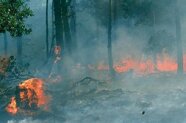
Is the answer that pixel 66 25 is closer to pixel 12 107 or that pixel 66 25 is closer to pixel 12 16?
pixel 12 107

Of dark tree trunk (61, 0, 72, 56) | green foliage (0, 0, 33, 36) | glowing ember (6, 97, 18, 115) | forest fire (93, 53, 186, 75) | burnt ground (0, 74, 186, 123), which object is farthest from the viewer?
forest fire (93, 53, 186, 75)

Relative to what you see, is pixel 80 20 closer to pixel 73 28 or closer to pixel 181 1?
pixel 73 28

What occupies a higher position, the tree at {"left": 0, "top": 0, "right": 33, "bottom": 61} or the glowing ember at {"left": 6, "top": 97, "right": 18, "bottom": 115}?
the tree at {"left": 0, "top": 0, "right": 33, "bottom": 61}

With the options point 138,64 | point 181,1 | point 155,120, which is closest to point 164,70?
point 138,64

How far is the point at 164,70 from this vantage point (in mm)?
32562

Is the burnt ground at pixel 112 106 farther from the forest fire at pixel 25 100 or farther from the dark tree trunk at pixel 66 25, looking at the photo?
the dark tree trunk at pixel 66 25

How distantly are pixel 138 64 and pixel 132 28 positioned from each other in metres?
10.1

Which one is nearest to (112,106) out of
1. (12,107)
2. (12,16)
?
(12,107)

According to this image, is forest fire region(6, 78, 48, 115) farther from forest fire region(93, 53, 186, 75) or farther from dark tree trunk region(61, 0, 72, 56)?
forest fire region(93, 53, 186, 75)

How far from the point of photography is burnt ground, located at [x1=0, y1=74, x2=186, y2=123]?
1853 cm

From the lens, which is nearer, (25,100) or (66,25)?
(25,100)

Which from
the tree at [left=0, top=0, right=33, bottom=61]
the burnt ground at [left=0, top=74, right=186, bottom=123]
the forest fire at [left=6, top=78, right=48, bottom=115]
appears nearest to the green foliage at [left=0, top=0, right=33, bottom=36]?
A: the tree at [left=0, top=0, right=33, bottom=61]

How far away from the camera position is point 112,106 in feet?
68.1

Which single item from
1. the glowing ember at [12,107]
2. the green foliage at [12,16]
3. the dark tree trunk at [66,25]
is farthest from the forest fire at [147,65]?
the green foliage at [12,16]
